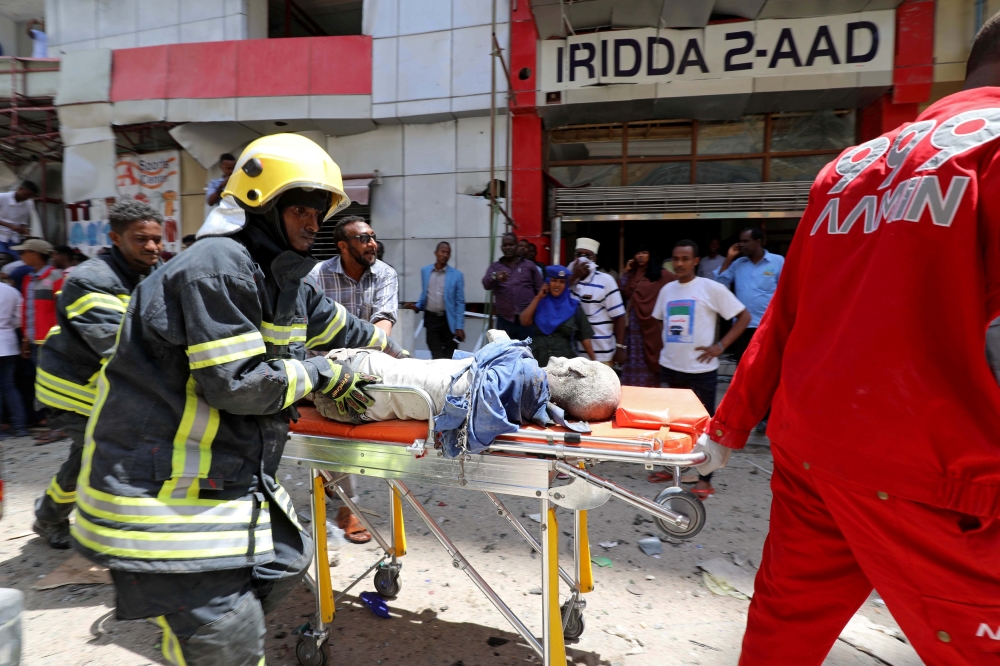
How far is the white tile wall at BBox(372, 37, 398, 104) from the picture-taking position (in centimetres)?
802

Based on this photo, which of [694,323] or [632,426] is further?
[694,323]

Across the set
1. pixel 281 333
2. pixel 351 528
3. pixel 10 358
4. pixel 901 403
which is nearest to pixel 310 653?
pixel 351 528

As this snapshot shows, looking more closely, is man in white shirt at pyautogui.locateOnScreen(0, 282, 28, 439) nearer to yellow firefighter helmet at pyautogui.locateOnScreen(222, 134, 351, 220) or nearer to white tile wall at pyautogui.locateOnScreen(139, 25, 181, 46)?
white tile wall at pyautogui.locateOnScreen(139, 25, 181, 46)

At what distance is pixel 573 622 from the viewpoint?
2.42m

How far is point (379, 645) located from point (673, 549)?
5.83 ft

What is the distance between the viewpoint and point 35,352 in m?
5.51

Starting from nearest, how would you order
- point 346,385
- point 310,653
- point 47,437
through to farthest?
1. point 346,385
2. point 310,653
3. point 47,437

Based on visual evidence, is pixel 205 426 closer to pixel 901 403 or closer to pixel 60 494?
pixel 901 403

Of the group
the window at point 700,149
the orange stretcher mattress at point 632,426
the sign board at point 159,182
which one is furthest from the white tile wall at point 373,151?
the orange stretcher mattress at point 632,426

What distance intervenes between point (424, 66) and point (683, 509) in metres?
7.70

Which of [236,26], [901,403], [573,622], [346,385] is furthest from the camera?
[236,26]

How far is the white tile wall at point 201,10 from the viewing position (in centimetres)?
860

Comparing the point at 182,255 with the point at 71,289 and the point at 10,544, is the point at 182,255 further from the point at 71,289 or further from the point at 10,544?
the point at 10,544

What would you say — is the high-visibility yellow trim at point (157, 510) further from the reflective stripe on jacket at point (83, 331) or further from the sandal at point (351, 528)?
the sandal at point (351, 528)
